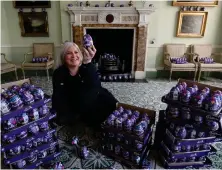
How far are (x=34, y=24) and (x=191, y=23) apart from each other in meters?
3.49

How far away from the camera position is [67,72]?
84.4 inches

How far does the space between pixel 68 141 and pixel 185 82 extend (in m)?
1.39

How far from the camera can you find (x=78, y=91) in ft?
7.09

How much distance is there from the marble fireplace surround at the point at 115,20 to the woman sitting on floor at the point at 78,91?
→ 89.8 inches

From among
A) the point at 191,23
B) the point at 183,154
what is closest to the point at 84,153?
the point at 183,154

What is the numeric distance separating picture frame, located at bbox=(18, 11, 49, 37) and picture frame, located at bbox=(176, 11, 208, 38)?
2.95 meters

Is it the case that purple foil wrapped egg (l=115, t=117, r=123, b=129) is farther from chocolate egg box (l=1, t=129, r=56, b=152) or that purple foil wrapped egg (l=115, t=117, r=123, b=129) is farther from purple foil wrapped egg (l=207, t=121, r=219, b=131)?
purple foil wrapped egg (l=207, t=121, r=219, b=131)

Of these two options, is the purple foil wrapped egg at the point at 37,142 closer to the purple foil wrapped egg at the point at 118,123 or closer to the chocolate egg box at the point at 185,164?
the purple foil wrapped egg at the point at 118,123

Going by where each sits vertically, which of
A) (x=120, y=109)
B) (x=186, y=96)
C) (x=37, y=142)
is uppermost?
(x=186, y=96)

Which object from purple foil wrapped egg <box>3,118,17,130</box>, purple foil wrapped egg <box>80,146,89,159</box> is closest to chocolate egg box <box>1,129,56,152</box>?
purple foil wrapped egg <box>3,118,17,130</box>

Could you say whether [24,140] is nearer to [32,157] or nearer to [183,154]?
[32,157]

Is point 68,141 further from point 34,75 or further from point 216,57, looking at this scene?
point 216,57

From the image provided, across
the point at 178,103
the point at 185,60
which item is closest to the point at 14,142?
the point at 178,103

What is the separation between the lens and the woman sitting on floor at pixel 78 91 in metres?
2.08
